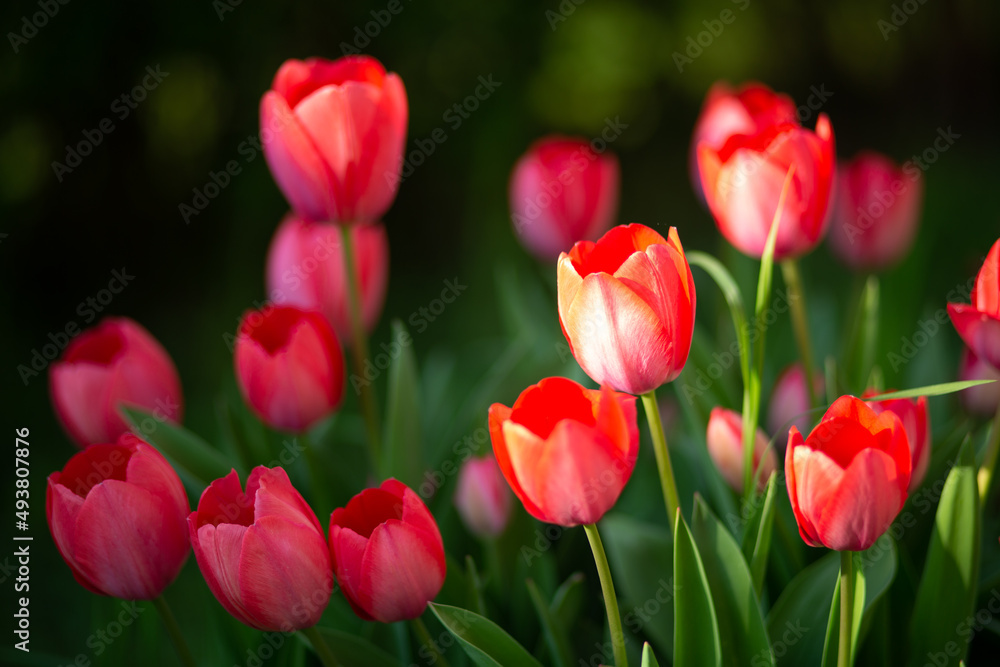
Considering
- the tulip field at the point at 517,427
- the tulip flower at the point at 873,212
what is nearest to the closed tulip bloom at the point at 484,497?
the tulip field at the point at 517,427

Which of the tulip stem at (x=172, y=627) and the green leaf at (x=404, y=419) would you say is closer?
the tulip stem at (x=172, y=627)

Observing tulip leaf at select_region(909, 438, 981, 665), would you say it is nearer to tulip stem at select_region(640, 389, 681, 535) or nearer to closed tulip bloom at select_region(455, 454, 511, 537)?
tulip stem at select_region(640, 389, 681, 535)

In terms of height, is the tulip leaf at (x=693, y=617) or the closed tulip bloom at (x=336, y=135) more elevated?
the closed tulip bloom at (x=336, y=135)

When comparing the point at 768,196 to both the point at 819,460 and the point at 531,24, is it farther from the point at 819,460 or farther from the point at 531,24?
the point at 531,24

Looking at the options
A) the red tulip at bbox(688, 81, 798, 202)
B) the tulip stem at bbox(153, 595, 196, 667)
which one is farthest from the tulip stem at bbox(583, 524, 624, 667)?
the red tulip at bbox(688, 81, 798, 202)

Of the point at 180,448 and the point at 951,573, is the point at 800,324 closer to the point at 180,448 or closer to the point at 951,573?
the point at 951,573

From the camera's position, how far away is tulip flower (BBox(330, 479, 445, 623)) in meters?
0.40

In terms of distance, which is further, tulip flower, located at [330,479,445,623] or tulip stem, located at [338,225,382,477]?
tulip stem, located at [338,225,382,477]

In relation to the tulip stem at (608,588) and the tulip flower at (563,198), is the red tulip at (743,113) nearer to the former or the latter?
the tulip flower at (563,198)

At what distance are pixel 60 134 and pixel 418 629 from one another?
1211mm

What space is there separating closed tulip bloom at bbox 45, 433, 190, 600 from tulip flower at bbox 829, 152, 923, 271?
0.60 metres

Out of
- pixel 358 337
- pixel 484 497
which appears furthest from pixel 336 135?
pixel 484 497

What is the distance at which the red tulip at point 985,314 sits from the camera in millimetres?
401

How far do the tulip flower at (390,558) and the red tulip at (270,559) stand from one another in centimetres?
1
